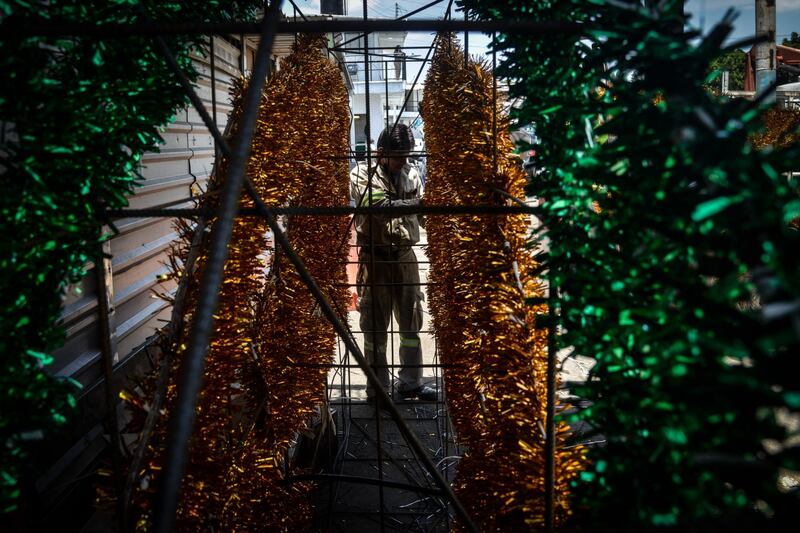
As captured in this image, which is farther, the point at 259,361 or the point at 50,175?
the point at 259,361

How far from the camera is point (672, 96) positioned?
848 mm

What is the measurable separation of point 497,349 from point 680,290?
3.98 ft

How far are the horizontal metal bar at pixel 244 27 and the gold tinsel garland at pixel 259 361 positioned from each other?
2.92ft

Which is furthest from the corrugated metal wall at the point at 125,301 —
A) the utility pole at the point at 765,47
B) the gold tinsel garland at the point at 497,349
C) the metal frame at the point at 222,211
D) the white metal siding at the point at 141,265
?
the utility pole at the point at 765,47

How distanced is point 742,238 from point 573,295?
49 centimetres

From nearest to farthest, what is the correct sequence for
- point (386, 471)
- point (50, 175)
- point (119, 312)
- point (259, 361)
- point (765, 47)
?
point (50, 175) < point (259, 361) < point (119, 312) < point (386, 471) < point (765, 47)

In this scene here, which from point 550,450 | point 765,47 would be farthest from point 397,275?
point 765,47

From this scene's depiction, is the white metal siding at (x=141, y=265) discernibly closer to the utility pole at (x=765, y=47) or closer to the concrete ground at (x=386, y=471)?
the concrete ground at (x=386, y=471)

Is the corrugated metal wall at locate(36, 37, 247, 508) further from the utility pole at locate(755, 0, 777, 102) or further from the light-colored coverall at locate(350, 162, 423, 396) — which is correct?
the utility pole at locate(755, 0, 777, 102)

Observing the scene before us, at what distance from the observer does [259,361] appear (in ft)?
8.77

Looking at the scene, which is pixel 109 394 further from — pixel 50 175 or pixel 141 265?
pixel 141 265

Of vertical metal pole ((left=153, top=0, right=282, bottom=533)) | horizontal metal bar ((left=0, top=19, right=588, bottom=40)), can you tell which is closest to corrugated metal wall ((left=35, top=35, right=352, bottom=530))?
horizontal metal bar ((left=0, top=19, right=588, bottom=40))

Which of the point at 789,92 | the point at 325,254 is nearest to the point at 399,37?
the point at 789,92

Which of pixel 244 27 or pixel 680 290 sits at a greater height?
pixel 244 27
